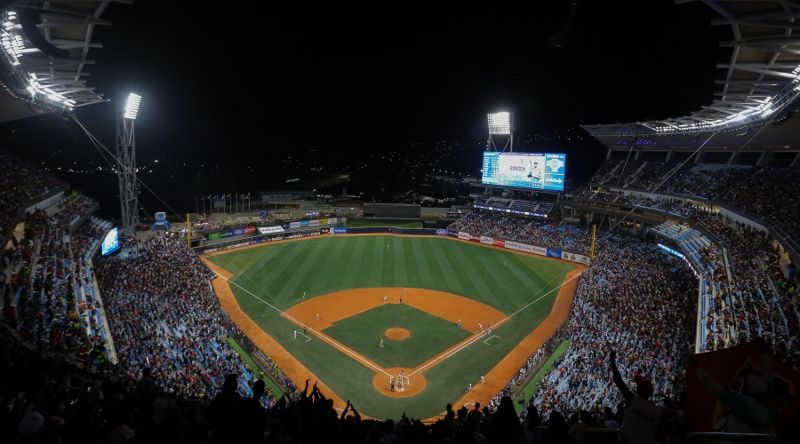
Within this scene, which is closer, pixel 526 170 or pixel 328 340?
pixel 328 340

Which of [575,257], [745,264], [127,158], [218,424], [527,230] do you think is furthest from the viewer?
[527,230]

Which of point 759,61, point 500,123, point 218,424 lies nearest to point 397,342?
point 759,61

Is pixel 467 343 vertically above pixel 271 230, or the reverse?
pixel 271 230

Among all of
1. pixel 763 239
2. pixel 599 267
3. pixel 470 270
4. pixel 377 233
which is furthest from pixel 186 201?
pixel 763 239

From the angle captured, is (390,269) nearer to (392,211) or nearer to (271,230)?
(271,230)

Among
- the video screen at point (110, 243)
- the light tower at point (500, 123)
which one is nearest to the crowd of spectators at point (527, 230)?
the light tower at point (500, 123)

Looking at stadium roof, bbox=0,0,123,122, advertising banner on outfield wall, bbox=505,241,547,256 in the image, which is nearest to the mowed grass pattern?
advertising banner on outfield wall, bbox=505,241,547,256

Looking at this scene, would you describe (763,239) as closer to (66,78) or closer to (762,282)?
Result: (762,282)

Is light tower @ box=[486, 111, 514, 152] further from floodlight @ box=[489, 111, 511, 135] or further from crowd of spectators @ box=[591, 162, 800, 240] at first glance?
crowd of spectators @ box=[591, 162, 800, 240]
